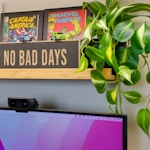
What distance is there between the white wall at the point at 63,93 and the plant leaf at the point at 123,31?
1.13 feet

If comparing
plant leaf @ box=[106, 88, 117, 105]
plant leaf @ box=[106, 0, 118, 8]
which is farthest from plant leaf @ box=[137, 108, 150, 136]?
plant leaf @ box=[106, 0, 118, 8]

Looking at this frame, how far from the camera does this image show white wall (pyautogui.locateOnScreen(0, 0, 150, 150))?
1.21 meters

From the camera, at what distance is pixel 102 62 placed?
1.06m

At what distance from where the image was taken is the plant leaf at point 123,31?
36.5 inches

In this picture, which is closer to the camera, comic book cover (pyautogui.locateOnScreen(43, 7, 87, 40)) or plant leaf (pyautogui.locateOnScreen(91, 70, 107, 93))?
plant leaf (pyautogui.locateOnScreen(91, 70, 107, 93))

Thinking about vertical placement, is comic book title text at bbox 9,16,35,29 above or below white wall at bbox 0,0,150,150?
above

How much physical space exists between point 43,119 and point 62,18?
1.76ft

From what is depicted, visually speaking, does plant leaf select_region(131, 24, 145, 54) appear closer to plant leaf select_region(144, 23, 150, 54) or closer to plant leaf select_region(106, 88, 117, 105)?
plant leaf select_region(144, 23, 150, 54)

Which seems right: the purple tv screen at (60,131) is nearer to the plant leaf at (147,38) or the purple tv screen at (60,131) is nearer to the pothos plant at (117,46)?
the pothos plant at (117,46)

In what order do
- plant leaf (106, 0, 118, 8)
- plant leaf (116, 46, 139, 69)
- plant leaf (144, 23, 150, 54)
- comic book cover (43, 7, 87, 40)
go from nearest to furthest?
plant leaf (144, 23, 150, 54), plant leaf (116, 46, 139, 69), plant leaf (106, 0, 118, 8), comic book cover (43, 7, 87, 40)

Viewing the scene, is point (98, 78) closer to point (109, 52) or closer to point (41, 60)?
point (109, 52)

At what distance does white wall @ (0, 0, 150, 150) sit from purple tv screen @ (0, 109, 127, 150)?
0.20m

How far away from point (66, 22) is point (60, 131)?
0.56 metres

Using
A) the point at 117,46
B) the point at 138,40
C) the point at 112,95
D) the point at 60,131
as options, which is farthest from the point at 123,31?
the point at 60,131
